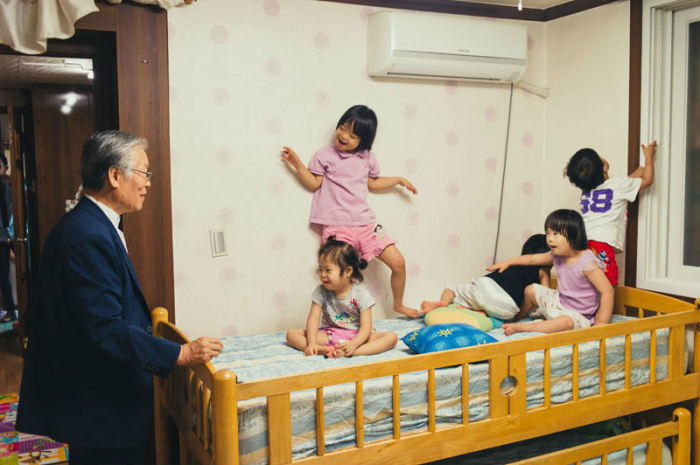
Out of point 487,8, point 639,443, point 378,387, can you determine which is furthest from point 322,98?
point 639,443

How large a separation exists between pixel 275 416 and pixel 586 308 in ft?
5.53

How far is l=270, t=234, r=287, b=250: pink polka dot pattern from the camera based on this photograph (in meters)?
2.96

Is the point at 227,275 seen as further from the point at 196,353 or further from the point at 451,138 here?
the point at 451,138

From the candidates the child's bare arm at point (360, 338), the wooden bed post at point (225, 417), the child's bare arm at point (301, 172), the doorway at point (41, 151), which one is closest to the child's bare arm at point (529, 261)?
the child's bare arm at point (360, 338)

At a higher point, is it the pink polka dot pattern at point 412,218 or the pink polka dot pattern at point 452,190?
the pink polka dot pattern at point 452,190

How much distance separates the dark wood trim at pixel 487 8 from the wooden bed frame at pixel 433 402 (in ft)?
5.25

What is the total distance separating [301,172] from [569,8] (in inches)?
69.0

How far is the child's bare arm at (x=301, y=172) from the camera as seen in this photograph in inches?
115

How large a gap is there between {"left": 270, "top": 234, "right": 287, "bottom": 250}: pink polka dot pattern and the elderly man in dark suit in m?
1.30

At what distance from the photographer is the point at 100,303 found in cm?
150

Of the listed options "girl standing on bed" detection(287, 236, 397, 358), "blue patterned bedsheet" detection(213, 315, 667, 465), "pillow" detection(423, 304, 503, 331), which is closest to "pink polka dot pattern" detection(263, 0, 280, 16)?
"girl standing on bed" detection(287, 236, 397, 358)

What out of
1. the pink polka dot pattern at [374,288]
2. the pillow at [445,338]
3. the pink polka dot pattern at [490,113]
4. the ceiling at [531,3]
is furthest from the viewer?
the pink polka dot pattern at [490,113]

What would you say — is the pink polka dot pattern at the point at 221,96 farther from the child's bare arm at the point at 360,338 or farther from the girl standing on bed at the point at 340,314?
the child's bare arm at the point at 360,338

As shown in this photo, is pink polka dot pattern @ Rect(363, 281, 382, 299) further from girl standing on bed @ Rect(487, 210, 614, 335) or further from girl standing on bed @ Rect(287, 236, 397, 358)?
girl standing on bed @ Rect(487, 210, 614, 335)
